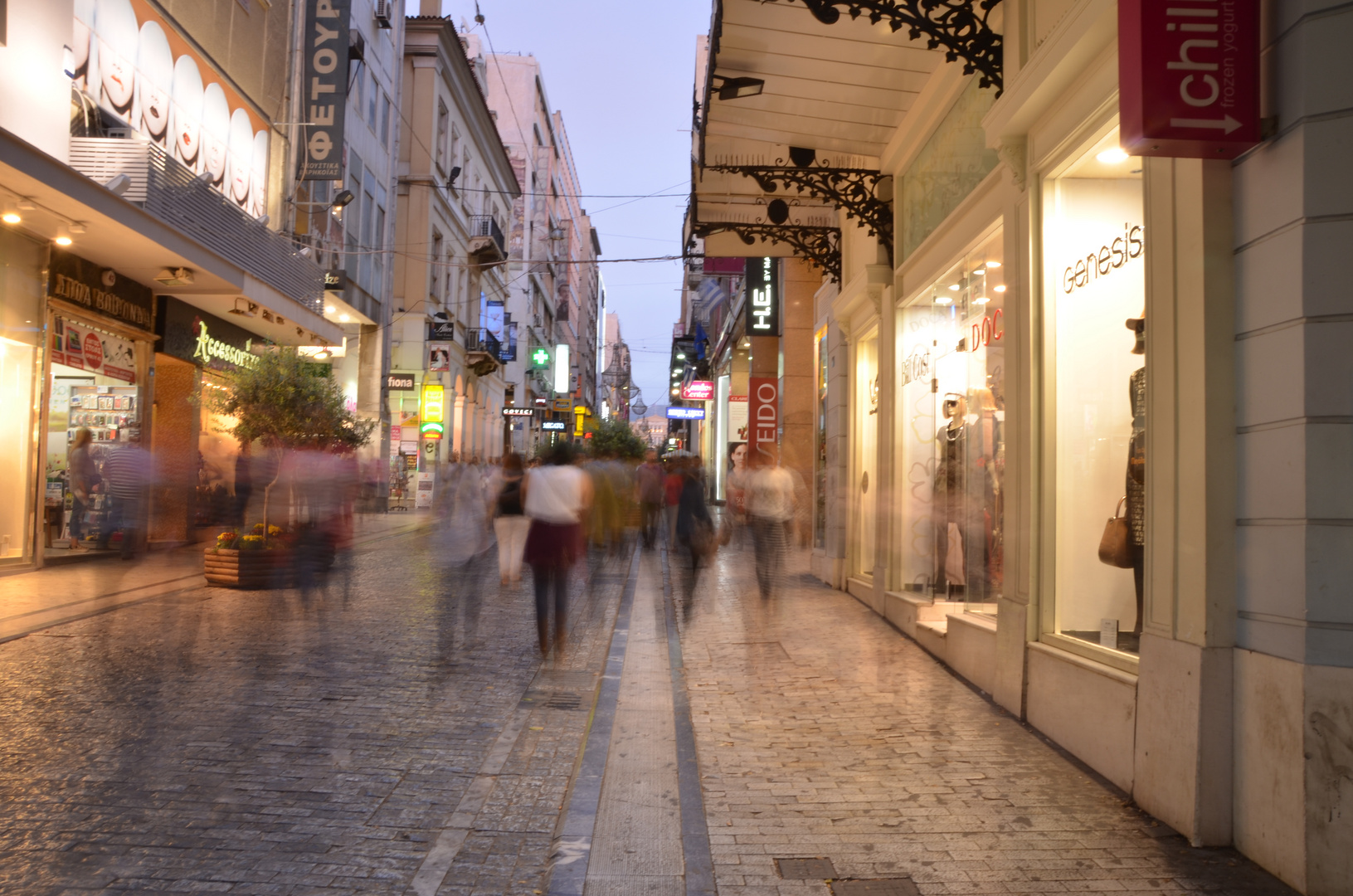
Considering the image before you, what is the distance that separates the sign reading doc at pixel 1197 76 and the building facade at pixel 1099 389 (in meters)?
0.05

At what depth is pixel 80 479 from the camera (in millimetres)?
13930

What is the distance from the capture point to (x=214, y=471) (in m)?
18.9

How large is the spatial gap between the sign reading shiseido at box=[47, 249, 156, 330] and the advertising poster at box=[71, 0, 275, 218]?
2.04 m

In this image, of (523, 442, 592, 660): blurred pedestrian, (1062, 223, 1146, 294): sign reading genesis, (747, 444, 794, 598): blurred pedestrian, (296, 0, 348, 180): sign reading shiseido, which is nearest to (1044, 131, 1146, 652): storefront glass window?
(1062, 223, 1146, 294): sign reading genesis

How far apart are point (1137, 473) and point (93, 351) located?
14.5 metres

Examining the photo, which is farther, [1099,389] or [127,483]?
[127,483]

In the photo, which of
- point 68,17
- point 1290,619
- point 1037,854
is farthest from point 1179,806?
point 68,17

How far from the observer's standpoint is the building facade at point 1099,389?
148 inches

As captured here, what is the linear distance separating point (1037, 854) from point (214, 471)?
59.0ft

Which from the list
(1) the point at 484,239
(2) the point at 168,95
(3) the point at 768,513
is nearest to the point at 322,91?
(2) the point at 168,95

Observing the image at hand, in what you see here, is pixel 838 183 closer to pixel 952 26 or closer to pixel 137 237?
pixel 952 26

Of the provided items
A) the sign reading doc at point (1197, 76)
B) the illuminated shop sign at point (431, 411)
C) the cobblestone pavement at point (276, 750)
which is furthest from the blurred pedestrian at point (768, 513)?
the illuminated shop sign at point (431, 411)

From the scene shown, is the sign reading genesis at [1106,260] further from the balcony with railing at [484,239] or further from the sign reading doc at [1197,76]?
the balcony with railing at [484,239]

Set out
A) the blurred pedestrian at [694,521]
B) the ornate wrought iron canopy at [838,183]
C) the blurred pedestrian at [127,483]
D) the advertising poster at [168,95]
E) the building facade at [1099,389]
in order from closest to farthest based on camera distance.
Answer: the building facade at [1099,389], the blurred pedestrian at [127,483], the ornate wrought iron canopy at [838,183], the blurred pedestrian at [694,521], the advertising poster at [168,95]
